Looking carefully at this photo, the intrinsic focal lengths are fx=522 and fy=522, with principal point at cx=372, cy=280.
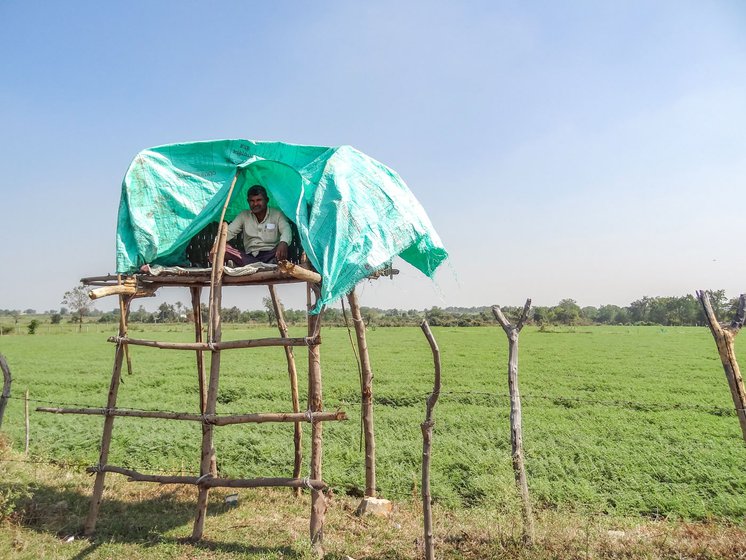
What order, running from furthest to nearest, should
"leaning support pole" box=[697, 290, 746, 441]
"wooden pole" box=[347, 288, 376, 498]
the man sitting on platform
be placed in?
1. "wooden pole" box=[347, 288, 376, 498]
2. the man sitting on platform
3. "leaning support pole" box=[697, 290, 746, 441]

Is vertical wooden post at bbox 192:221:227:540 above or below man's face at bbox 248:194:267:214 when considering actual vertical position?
below

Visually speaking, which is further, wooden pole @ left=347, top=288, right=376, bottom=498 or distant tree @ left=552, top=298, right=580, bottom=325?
distant tree @ left=552, top=298, right=580, bottom=325

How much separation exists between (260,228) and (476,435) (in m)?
6.44

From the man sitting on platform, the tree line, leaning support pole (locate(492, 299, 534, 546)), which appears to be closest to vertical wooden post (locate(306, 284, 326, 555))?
the man sitting on platform

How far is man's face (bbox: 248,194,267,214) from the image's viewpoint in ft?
19.5

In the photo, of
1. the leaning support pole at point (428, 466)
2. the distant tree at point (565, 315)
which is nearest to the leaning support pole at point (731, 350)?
the leaning support pole at point (428, 466)

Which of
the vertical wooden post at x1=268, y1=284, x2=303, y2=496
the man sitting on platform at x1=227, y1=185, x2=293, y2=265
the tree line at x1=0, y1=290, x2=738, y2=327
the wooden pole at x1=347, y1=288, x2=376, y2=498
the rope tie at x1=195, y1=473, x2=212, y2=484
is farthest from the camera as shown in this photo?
the tree line at x1=0, y1=290, x2=738, y2=327

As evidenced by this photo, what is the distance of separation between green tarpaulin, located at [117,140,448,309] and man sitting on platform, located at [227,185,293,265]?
0.15m

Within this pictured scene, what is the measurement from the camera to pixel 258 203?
5.97m

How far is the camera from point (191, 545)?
5062mm

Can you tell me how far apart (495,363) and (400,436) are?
14.2m

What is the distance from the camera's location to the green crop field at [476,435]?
729cm

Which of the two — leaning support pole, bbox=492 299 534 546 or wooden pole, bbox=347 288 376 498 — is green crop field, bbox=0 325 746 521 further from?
wooden pole, bbox=347 288 376 498

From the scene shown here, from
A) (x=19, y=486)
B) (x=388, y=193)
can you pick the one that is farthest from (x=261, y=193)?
(x=19, y=486)
